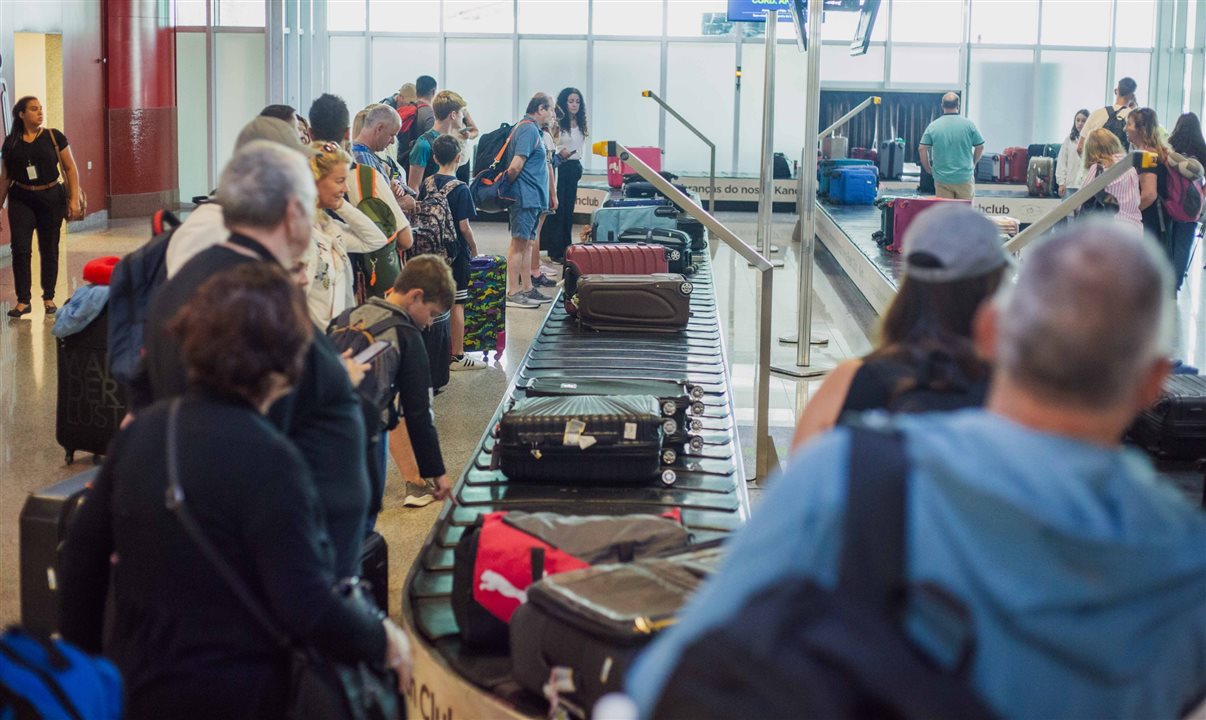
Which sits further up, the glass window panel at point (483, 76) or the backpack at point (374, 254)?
the glass window panel at point (483, 76)

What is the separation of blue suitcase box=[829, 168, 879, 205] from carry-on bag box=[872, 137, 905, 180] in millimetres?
2786

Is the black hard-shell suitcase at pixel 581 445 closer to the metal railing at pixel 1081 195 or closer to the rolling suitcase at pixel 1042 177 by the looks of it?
the metal railing at pixel 1081 195

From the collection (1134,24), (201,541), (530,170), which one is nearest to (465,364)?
(530,170)

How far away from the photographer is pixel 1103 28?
21734 mm

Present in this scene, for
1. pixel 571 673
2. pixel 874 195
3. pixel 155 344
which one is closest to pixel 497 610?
pixel 571 673

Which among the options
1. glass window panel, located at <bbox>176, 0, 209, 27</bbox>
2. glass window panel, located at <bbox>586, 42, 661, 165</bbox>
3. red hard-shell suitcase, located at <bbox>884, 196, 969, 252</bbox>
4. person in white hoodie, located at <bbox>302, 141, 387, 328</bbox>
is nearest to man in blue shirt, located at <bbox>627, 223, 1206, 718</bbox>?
→ person in white hoodie, located at <bbox>302, 141, 387, 328</bbox>

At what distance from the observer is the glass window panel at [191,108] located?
19.5m

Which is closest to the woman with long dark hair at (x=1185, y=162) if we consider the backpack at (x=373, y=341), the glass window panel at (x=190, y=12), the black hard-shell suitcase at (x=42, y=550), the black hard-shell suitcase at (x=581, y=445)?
the black hard-shell suitcase at (x=581, y=445)

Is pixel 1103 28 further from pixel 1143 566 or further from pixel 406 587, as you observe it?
pixel 1143 566

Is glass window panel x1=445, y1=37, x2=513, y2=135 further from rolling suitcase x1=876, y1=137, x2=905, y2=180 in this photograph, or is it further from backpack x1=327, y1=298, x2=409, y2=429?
backpack x1=327, y1=298, x2=409, y2=429

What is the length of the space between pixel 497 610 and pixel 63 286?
9021 millimetres

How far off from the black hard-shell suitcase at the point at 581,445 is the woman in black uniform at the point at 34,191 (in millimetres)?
6282

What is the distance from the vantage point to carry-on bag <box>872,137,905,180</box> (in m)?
18.7

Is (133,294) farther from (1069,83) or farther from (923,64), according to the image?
(1069,83)
